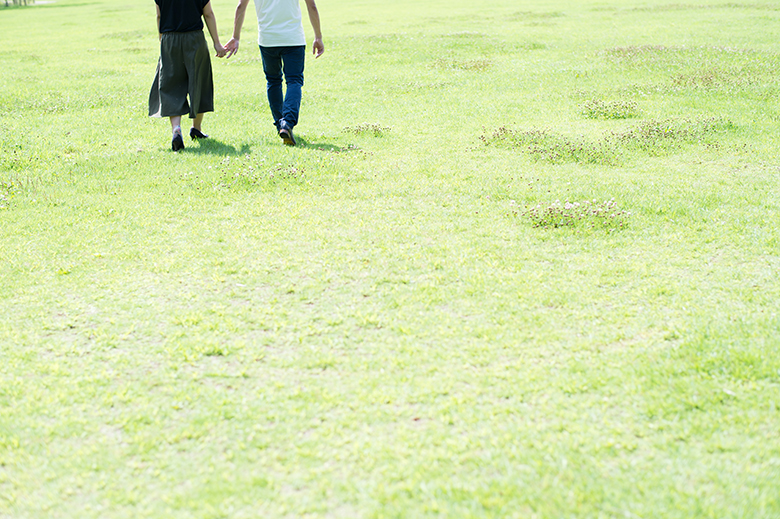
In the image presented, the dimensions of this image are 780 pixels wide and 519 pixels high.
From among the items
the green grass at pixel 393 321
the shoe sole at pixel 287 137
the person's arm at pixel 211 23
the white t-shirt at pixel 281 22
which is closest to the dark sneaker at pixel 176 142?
the green grass at pixel 393 321

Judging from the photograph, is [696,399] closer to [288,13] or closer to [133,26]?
[288,13]

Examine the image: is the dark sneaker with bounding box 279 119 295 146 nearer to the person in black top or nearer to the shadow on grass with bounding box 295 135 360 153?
the shadow on grass with bounding box 295 135 360 153

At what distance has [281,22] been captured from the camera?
8852 millimetres

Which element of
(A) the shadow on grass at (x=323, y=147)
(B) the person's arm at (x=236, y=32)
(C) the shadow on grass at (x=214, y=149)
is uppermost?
(B) the person's arm at (x=236, y=32)

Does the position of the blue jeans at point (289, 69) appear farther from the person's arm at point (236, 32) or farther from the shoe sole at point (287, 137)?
the person's arm at point (236, 32)

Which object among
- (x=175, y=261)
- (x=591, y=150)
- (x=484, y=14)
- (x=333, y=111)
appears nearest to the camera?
(x=175, y=261)

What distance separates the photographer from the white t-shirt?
8.79 metres

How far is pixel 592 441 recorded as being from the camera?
10.5 feet

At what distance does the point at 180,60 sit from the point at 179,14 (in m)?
0.60

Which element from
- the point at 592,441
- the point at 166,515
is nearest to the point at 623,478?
the point at 592,441

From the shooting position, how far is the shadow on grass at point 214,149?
866 cm

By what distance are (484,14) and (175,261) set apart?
2805cm

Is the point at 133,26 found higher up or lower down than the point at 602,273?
higher up

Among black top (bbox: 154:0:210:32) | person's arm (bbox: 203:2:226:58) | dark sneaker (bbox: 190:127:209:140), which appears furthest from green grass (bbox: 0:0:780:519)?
black top (bbox: 154:0:210:32)
